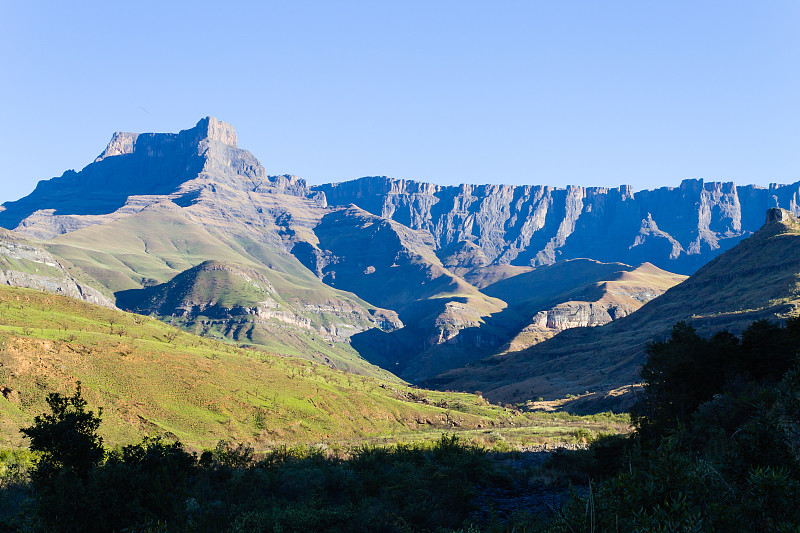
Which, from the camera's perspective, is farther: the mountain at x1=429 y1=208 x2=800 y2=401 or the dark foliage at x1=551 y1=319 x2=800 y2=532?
the mountain at x1=429 y1=208 x2=800 y2=401

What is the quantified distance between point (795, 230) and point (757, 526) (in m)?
216

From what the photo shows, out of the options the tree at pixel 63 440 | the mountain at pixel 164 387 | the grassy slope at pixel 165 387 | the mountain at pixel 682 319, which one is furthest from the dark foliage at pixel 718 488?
the mountain at pixel 682 319

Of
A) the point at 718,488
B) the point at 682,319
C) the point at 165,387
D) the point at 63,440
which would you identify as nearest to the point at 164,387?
the point at 165,387

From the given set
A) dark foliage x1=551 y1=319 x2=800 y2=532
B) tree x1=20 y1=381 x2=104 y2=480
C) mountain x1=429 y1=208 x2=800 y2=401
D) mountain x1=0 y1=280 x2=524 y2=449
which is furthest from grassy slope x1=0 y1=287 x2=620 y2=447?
mountain x1=429 y1=208 x2=800 y2=401

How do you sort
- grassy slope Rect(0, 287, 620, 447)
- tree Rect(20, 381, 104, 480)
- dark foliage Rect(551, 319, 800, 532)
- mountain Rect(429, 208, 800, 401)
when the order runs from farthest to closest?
mountain Rect(429, 208, 800, 401)
grassy slope Rect(0, 287, 620, 447)
tree Rect(20, 381, 104, 480)
dark foliage Rect(551, 319, 800, 532)

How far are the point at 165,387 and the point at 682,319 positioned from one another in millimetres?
150956

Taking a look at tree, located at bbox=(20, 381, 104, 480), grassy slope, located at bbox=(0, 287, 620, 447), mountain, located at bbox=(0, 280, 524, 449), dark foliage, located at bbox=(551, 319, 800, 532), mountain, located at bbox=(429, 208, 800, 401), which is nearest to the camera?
dark foliage, located at bbox=(551, 319, 800, 532)

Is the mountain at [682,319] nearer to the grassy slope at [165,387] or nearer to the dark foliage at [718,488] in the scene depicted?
the grassy slope at [165,387]

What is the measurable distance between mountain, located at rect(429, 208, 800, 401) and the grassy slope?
256ft

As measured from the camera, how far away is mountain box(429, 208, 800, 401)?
140 meters

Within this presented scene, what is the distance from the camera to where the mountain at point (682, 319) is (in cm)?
13975

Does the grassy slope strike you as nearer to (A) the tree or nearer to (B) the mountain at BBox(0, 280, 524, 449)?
(B) the mountain at BBox(0, 280, 524, 449)

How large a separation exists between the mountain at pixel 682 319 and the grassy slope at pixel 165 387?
7804 centimetres

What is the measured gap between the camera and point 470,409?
3809 inches
